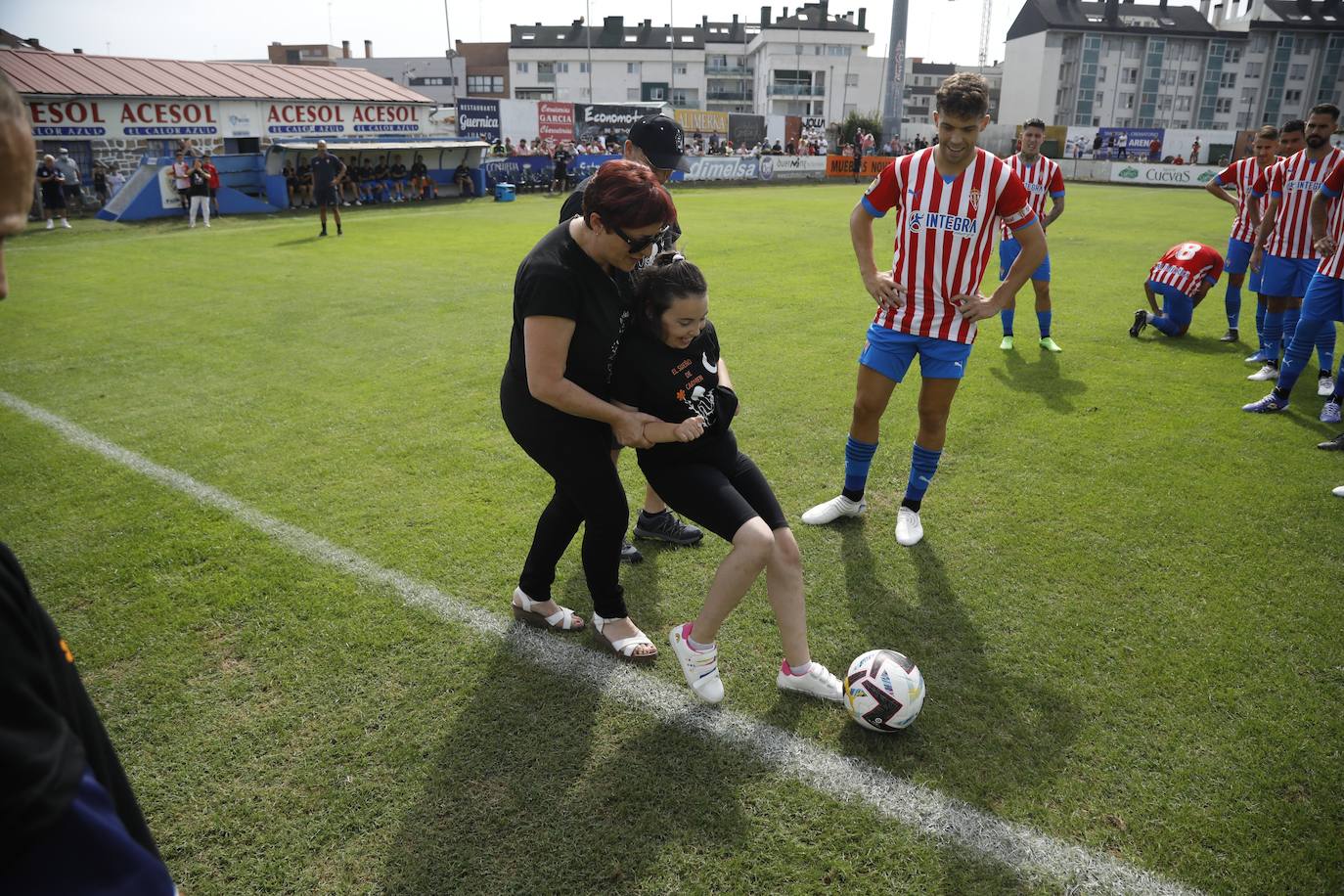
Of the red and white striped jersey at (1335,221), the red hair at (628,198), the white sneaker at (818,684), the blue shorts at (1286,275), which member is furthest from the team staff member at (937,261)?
the blue shorts at (1286,275)

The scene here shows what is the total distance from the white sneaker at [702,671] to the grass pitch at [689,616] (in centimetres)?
14

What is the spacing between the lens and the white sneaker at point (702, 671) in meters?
3.28

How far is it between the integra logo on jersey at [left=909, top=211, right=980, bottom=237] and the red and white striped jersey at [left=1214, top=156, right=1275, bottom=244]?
582 cm

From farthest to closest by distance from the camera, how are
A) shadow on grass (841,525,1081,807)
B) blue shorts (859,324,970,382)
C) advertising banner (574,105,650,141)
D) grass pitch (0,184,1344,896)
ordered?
advertising banner (574,105,650,141)
blue shorts (859,324,970,382)
shadow on grass (841,525,1081,807)
grass pitch (0,184,1344,896)

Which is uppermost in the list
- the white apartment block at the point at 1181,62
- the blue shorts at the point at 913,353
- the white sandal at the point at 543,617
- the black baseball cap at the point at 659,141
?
the white apartment block at the point at 1181,62

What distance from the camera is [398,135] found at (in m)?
34.0

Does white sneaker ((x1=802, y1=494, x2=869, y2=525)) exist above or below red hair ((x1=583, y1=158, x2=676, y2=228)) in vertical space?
below

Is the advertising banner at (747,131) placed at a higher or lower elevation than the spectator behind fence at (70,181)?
higher

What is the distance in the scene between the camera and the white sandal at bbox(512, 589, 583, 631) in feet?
12.5

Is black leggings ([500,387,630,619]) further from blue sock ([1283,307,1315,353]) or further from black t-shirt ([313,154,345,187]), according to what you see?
black t-shirt ([313,154,345,187])

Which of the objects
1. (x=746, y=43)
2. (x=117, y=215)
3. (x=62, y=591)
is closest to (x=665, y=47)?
(x=746, y=43)

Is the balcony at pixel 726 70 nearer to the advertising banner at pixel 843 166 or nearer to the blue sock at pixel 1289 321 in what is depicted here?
the advertising banner at pixel 843 166

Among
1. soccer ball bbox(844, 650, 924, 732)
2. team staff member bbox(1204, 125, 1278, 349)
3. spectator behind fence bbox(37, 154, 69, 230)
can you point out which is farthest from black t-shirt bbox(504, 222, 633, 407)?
spectator behind fence bbox(37, 154, 69, 230)

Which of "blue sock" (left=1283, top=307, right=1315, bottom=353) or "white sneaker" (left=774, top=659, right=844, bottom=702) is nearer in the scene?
"white sneaker" (left=774, top=659, right=844, bottom=702)
